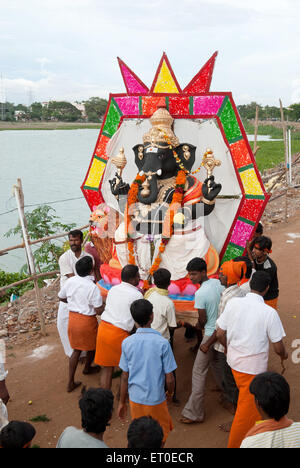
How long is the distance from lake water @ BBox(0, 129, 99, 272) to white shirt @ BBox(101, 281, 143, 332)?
7481 mm

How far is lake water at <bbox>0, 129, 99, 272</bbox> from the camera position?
13.6m

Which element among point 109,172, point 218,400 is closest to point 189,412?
point 218,400

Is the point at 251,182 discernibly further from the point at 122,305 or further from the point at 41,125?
the point at 41,125

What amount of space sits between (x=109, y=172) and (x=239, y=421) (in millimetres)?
4155

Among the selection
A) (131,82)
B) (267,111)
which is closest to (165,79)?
(131,82)

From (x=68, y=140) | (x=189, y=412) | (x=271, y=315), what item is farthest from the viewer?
(x=68, y=140)

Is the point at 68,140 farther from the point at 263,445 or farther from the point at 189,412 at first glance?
the point at 263,445

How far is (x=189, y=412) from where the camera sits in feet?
13.3

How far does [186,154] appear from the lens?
552 cm

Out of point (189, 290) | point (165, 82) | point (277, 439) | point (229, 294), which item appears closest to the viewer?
point (277, 439)

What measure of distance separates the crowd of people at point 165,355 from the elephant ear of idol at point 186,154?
1.34 metres

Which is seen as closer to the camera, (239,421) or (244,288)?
(239,421)

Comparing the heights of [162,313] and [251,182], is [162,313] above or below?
below

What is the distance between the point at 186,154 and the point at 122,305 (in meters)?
2.49
